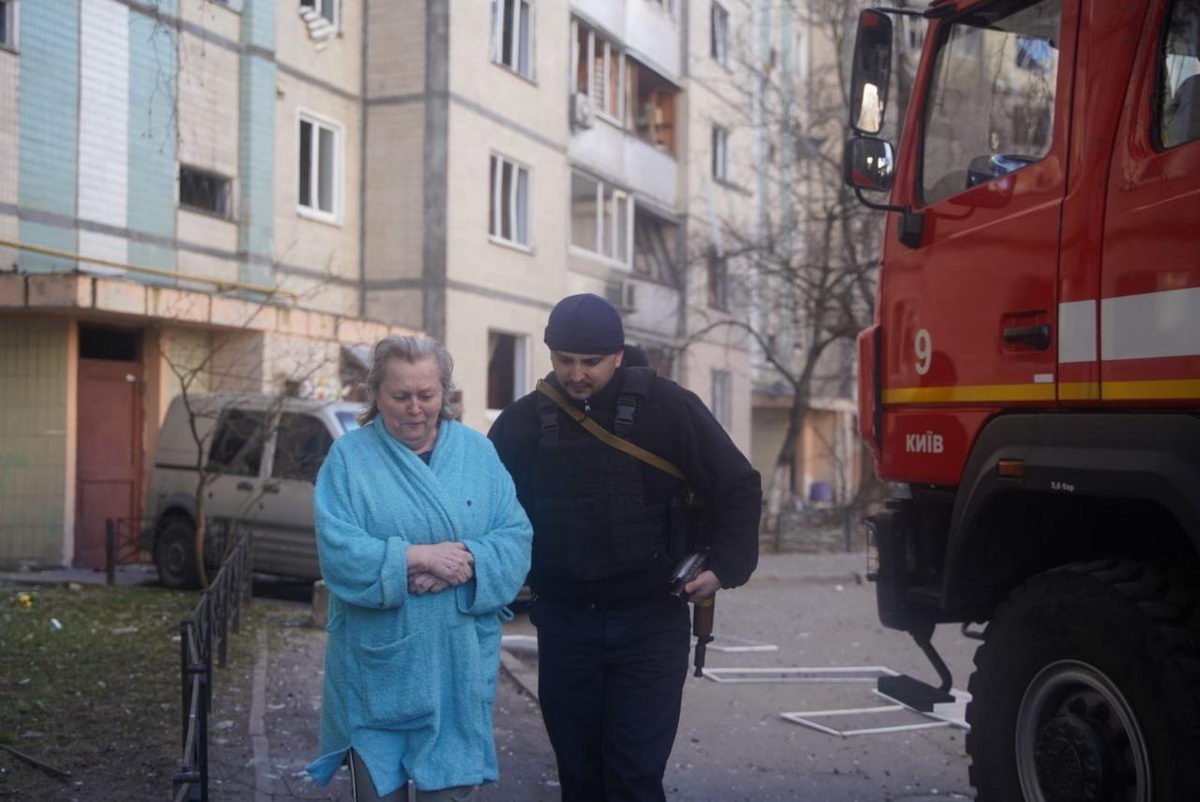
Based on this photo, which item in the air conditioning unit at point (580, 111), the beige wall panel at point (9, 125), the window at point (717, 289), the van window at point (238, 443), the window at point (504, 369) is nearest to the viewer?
the van window at point (238, 443)

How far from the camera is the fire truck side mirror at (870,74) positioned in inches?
212

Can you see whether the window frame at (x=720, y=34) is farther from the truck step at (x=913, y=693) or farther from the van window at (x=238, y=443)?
the truck step at (x=913, y=693)

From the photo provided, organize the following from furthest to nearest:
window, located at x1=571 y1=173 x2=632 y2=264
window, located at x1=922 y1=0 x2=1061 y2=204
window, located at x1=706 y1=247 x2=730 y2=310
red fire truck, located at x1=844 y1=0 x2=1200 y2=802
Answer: window, located at x1=706 y1=247 x2=730 y2=310 → window, located at x1=571 y1=173 x2=632 y2=264 → window, located at x1=922 y1=0 x2=1061 y2=204 → red fire truck, located at x1=844 y1=0 x2=1200 y2=802

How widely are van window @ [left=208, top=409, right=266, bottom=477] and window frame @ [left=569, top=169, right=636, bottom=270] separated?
12600 mm

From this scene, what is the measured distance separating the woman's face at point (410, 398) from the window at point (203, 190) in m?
14.2

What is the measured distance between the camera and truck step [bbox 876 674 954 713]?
548 centimetres

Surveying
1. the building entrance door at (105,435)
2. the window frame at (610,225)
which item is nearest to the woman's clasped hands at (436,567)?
the building entrance door at (105,435)

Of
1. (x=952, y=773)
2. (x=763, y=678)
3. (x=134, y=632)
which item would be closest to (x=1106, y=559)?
(x=952, y=773)

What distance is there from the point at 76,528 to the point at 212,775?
10.4 metres

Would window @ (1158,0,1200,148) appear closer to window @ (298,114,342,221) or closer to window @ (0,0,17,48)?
window @ (0,0,17,48)

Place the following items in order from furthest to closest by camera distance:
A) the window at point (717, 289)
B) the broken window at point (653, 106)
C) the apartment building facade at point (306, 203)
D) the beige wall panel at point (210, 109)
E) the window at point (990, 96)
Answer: the window at point (717, 289), the broken window at point (653, 106), the beige wall panel at point (210, 109), the apartment building facade at point (306, 203), the window at point (990, 96)

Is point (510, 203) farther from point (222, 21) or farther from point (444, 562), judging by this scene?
point (444, 562)

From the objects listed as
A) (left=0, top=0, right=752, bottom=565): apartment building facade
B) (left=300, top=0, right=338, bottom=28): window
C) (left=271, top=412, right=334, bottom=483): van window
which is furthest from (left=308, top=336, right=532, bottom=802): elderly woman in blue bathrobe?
(left=300, top=0, right=338, bottom=28): window

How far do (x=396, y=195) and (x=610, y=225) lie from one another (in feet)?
22.5
